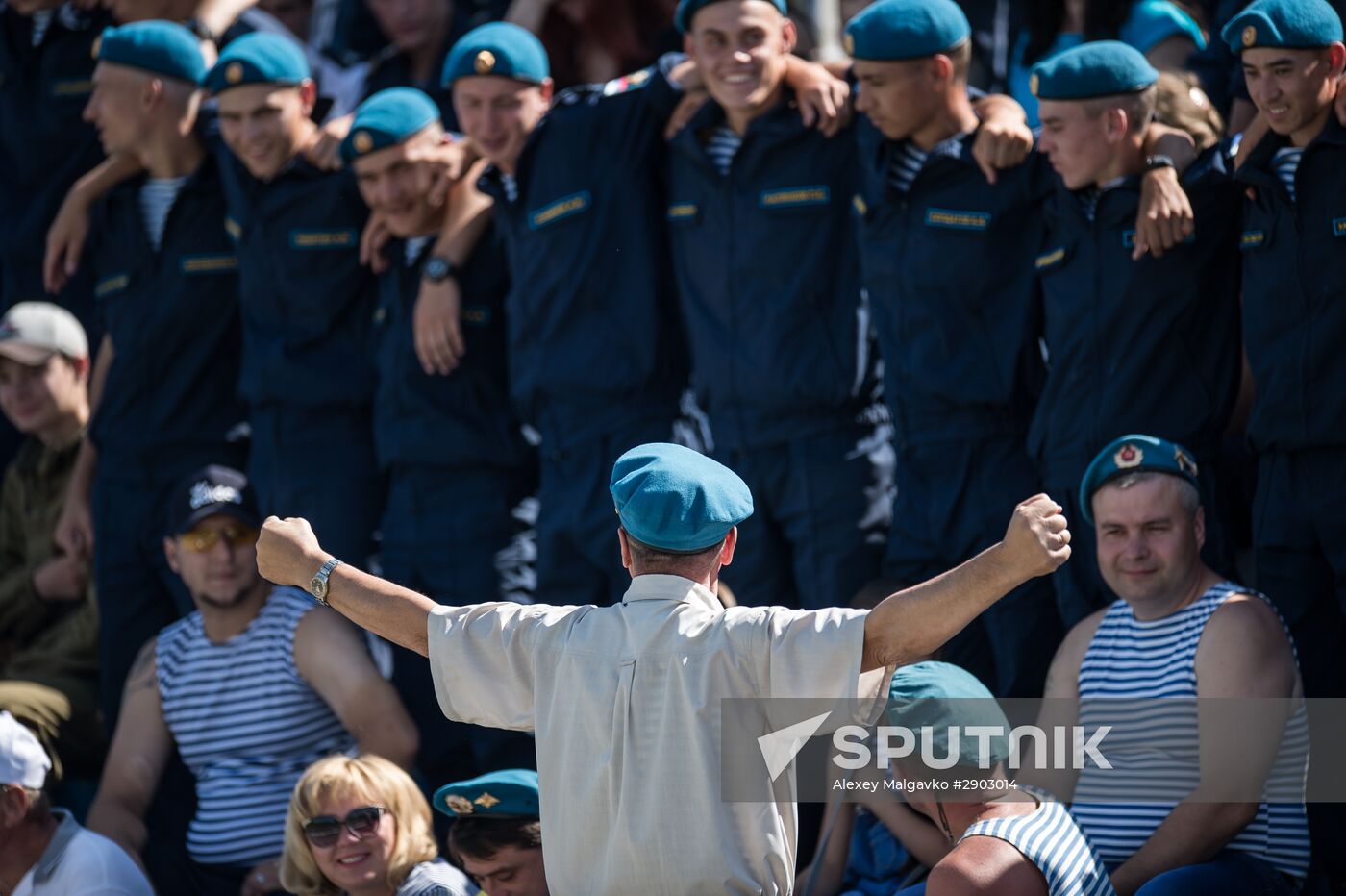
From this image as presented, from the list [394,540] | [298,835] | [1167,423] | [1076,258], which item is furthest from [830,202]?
[298,835]

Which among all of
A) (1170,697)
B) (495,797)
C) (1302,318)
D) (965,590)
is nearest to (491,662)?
(965,590)

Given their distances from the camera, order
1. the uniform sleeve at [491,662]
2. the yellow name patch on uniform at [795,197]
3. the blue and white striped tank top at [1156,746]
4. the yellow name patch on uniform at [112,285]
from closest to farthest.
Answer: the uniform sleeve at [491,662], the blue and white striped tank top at [1156,746], the yellow name patch on uniform at [795,197], the yellow name patch on uniform at [112,285]

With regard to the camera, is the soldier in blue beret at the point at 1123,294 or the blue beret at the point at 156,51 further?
the blue beret at the point at 156,51

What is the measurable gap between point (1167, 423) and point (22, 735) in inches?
127

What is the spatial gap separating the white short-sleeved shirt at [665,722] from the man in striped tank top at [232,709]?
2299 millimetres

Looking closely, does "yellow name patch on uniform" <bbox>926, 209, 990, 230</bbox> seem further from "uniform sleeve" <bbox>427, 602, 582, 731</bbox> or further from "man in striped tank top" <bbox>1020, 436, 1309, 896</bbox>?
"uniform sleeve" <bbox>427, 602, 582, 731</bbox>

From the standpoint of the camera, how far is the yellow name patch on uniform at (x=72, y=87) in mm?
7941

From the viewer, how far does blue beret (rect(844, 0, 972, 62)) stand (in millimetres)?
5277

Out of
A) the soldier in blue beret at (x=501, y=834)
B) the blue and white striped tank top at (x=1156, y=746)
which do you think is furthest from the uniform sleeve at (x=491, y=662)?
the blue and white striped tank top at (x=1156, y=746)

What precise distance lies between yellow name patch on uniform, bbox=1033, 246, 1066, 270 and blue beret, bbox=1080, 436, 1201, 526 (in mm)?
600

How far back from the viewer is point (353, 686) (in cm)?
561

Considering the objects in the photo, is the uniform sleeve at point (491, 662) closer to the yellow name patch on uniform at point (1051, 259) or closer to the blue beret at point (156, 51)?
the yellow name patch on uniform at point (1051, 259)

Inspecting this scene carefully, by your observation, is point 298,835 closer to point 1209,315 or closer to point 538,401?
point 538,401

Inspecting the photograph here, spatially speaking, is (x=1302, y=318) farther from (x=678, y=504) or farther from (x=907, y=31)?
(x=678, y=504)
